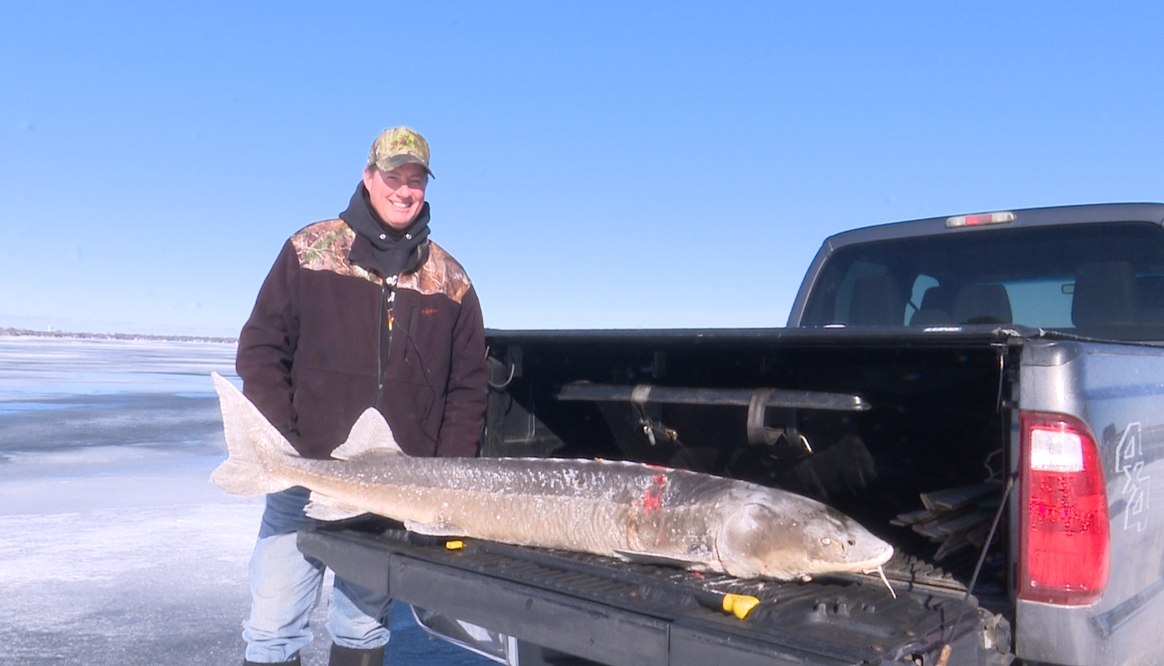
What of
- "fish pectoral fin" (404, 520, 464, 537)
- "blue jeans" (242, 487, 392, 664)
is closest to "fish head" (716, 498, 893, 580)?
"fish pectoral fin" (404, 520, 464, 537)

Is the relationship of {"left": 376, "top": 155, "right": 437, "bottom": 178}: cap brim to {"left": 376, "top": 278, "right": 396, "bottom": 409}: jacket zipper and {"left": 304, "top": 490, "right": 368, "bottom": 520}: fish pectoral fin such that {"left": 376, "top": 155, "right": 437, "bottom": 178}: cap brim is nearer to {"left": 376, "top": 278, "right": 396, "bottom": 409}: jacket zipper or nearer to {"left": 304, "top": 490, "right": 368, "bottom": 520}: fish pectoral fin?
{"left": 376, "top": 278, "right": 396, "bottom": 409}: jacket zipper

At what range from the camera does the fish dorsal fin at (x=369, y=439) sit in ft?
10.9

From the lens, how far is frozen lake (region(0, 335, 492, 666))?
440cm

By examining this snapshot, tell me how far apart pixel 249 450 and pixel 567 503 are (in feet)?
4.18

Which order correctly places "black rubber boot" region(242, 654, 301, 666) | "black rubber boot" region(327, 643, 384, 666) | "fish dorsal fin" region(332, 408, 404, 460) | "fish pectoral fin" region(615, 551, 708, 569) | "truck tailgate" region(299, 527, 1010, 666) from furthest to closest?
"black rubber boot" region(327, 643, 384, 666), "black rubber boot" region(242, 654, 301, 666), "fish dorsal fin" region(332, 408, 404, 460), "fish pectoral fin" region(615, 551, 708, 569), "truck tailgate" region(299, 527, 1010, 666)

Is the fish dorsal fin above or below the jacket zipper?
below

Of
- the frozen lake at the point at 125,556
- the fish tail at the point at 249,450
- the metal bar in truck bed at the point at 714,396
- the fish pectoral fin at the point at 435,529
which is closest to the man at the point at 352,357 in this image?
the fish tail at the point at 249,450

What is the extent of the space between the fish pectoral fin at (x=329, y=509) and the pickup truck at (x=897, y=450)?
0.08 m

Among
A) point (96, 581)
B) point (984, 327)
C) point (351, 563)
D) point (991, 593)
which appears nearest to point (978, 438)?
Answer: point (991, 593)

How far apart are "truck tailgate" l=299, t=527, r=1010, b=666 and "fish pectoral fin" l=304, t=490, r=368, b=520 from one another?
121 mm

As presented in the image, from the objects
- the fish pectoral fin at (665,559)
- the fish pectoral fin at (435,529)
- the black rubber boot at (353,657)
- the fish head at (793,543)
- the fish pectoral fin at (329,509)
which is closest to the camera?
the fish head at (793,543)

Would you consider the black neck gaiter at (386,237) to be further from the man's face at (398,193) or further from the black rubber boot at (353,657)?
the black rubber boot at (353,657)

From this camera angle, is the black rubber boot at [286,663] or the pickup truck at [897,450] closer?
the pickup truck at [897,450]

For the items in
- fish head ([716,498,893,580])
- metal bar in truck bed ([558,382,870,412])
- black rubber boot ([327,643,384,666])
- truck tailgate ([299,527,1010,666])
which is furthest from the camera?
black rubber boot ([327,643,384,666])
